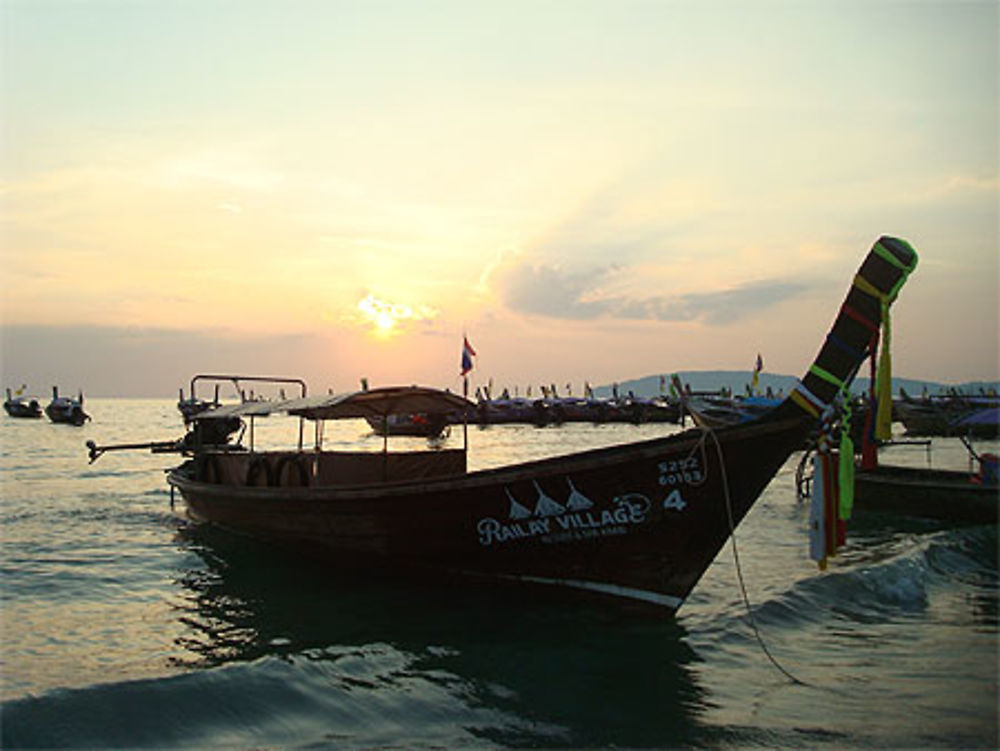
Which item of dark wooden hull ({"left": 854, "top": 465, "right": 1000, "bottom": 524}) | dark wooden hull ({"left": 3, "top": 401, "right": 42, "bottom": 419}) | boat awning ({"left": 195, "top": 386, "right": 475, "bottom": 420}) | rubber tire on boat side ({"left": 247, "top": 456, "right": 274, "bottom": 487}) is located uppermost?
boat awning ({"left": 195, "top": 386, "right": 475, "bottom": 420})

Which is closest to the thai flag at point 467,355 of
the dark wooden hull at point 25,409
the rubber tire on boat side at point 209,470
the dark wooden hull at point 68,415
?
the rubber tire on boat side at point 209,470

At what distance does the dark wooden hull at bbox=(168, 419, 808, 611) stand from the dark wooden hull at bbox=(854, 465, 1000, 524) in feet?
29.0

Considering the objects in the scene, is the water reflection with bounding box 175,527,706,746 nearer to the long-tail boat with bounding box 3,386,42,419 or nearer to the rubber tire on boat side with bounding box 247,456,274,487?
the rubber tire on boat side with bounding box 247,456,274,487

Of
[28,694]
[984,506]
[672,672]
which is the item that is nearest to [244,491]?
[28,694]

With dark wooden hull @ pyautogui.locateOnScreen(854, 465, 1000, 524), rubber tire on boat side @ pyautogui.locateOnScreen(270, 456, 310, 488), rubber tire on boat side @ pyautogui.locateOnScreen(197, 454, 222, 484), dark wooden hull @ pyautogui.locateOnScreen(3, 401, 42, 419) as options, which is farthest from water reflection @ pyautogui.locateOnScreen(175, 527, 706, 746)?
dark wooden hull @ pyautogui.locateOnScreen(3, 401, 42, 419)

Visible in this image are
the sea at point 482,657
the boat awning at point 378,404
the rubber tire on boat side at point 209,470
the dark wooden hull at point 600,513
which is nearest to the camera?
the sea at point 482,657

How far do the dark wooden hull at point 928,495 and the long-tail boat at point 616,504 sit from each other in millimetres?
8868

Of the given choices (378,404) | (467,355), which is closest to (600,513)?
(378,404)

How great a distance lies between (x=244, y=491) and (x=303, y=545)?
1776 mm

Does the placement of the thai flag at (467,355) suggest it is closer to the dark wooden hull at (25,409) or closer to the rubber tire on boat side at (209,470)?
the rubber tire on boat side at (209,470)

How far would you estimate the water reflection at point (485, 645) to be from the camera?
6.47 meters

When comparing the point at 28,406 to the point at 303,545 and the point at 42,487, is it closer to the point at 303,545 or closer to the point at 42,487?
the point at 42,487

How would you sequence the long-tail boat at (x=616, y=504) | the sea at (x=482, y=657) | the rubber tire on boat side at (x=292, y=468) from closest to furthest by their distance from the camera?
the sea at (x=482, y=657), the long-tail boat at (x=616, y=504), the rubber tire on boat side at (x=292, y=468)

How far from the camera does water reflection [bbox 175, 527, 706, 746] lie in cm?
647
